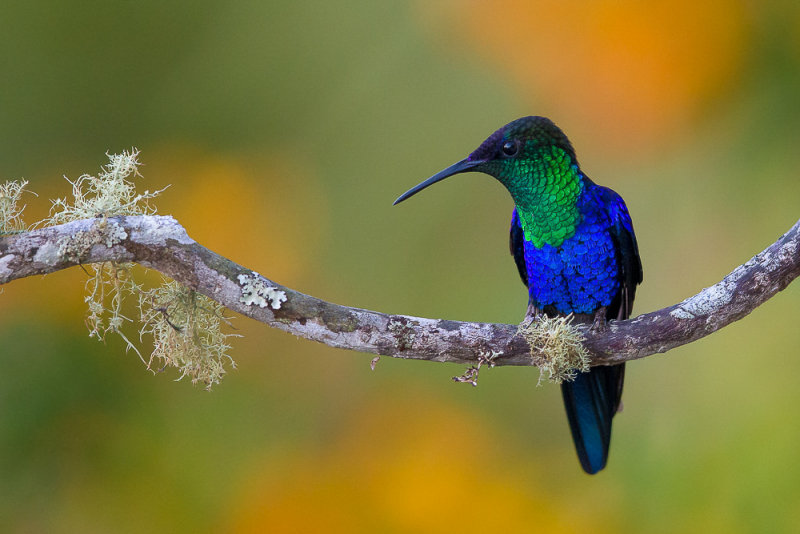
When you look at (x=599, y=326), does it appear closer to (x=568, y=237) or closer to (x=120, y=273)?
(x=568, y=237)

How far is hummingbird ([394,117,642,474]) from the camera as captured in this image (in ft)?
6.98

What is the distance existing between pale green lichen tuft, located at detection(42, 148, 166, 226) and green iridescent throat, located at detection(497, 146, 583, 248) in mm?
947

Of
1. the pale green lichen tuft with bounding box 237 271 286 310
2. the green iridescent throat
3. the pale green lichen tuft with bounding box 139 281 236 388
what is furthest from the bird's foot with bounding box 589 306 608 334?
the pale green lichen tuft with bounding box 139 281 236 388

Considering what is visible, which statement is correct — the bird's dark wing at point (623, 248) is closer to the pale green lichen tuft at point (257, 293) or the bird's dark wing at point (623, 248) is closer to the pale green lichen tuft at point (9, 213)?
the pale green lichen tuft at point (257, 293)

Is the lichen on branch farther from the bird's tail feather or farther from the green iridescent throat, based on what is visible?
the bird's tail feather

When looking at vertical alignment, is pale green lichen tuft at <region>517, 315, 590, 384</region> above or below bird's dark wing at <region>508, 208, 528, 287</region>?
below

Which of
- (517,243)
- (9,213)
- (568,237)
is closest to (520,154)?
(568,237)

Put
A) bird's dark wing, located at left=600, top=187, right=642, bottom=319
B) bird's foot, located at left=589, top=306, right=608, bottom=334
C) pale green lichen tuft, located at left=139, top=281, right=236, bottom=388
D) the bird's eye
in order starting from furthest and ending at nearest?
1. bird's dark wing, located at left=600, top=187, right=642, bottom=319
2. the bird's eye
3. bird's foot, located at left=589, top=306, right=608, bottom=334
4. pale green lichen tuft, located at left=139, top=281, right=236, bottom=388

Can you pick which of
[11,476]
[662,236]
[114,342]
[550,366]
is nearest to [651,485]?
[662,236]

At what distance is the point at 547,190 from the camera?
2154 millimetres

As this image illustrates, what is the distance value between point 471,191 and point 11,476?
81.3 inches

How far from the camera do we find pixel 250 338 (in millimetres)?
3170

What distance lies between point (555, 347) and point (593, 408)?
57 centimetres

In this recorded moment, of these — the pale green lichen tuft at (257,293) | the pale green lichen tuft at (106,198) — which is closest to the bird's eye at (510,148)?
the pale green lichen tuft at (257,293)
